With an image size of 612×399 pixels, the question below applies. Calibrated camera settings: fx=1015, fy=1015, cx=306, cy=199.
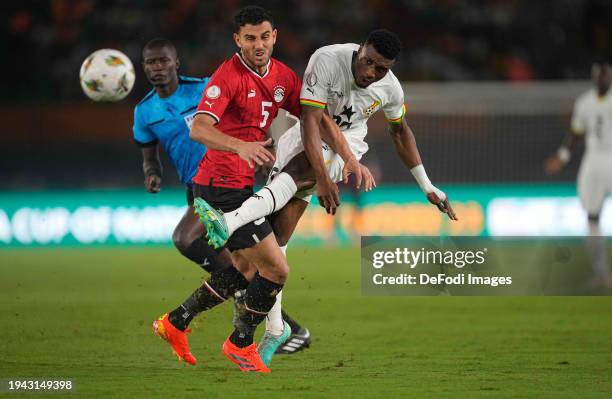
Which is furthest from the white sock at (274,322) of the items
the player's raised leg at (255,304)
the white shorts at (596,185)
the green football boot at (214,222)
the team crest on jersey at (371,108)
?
the white shorts at (596,185)

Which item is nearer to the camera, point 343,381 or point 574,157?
point 343,381

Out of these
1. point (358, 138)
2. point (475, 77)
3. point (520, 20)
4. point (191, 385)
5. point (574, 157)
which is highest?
point (520, 20)

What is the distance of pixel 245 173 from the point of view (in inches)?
247

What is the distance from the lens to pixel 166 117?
7.73m

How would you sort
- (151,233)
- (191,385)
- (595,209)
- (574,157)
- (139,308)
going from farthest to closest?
1. (574,157)
2. (151,233)
3. (595,209)
4. (139,308)
5. (191,385)

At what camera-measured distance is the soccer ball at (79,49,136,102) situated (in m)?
7.99

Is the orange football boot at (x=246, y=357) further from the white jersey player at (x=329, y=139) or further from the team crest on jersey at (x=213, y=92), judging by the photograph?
the team crest on jersey at (x=213, y=92)

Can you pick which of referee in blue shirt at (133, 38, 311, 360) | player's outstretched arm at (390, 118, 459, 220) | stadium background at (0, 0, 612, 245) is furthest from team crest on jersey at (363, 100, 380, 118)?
stadium background at (0, 0, 612, 245)

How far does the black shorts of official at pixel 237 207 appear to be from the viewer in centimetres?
609

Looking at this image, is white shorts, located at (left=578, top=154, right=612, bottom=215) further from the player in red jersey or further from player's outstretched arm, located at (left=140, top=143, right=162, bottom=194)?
the player in red jersey

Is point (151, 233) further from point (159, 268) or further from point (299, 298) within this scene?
point (299, 298)

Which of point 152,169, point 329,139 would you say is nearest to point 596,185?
point 152,169

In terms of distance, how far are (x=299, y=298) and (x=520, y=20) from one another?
39.7 feet

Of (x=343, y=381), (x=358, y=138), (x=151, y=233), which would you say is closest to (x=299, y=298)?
(x=358, y=138)
